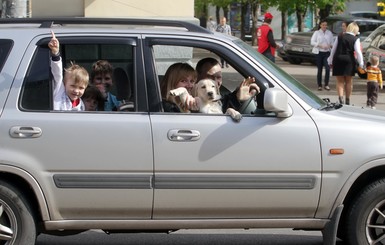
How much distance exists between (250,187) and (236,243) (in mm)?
1519

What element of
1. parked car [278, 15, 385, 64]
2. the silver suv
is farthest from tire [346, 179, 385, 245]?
parked car [278, 15, 385, 64]

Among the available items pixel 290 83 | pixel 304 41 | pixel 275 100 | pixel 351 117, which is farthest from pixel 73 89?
pixel 304 41

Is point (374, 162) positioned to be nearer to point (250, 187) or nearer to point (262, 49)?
point (250, 187)

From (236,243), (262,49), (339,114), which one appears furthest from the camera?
(262,49)

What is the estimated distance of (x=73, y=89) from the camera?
6.30 meters

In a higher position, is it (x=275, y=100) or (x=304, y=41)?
(x=275, y=100)

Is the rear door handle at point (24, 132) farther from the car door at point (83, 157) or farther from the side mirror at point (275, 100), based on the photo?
the side mirror at point (275, 100)

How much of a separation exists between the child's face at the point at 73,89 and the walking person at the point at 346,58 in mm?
12279

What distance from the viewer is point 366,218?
630 centimetres

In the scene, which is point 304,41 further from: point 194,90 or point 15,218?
point 15,218

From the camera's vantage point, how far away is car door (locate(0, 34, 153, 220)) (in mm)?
5938

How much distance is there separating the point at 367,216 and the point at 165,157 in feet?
5.09

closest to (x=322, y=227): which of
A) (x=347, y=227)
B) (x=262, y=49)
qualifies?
(x=347, y=227)

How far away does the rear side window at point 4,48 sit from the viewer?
6.14 meters
